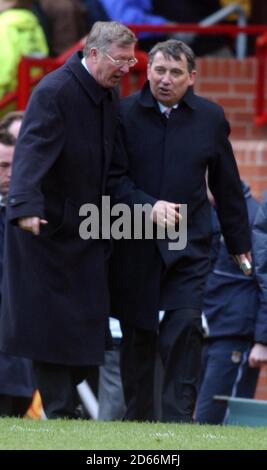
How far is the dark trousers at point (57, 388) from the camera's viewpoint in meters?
8.21

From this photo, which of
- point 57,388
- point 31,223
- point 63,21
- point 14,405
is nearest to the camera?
point 31,223

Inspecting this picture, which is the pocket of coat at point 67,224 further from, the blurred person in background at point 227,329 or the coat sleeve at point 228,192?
the blurred person in background at point 227,329

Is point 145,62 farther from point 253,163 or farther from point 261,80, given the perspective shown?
point 253,163

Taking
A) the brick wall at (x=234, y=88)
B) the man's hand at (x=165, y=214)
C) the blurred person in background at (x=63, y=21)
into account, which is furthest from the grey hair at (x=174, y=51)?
the blurred person in background at (x=63, y=21)

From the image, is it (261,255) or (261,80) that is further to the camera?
(261,80)

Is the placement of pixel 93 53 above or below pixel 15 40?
below

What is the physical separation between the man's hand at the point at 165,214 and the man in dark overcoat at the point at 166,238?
30 centimetres

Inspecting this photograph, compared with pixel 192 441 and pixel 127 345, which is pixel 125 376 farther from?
pixel 192 441

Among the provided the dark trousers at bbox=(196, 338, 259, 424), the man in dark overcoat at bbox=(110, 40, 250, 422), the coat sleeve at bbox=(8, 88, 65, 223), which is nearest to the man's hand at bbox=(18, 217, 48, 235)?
the coat sleeve at bbox=(8, 88, 65, 223)

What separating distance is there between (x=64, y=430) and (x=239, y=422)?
1575 millimetres

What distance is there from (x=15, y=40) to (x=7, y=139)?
8.70 ft

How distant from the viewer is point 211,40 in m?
12.3

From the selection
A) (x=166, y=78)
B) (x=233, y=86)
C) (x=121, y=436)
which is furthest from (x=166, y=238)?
(x=233, y=86)

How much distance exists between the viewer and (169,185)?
27.4 ft
